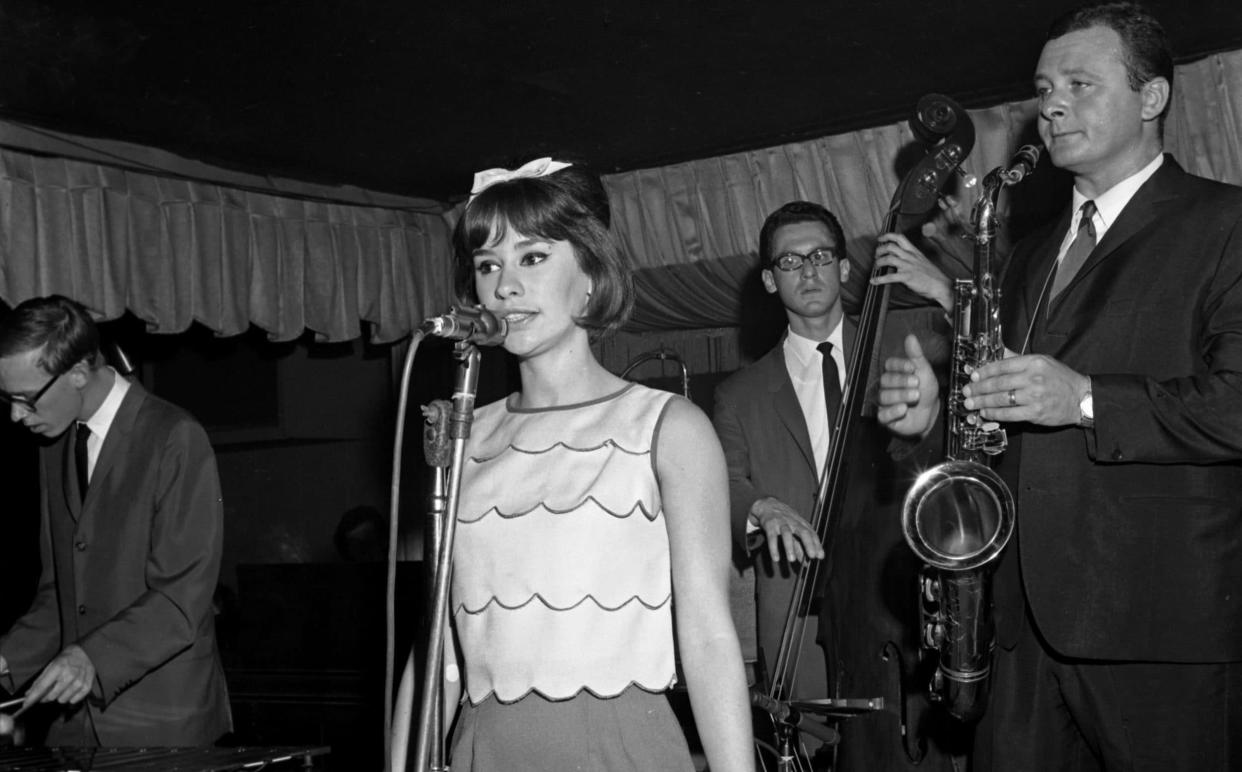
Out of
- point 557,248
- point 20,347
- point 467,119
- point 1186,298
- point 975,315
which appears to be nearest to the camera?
point 557,248

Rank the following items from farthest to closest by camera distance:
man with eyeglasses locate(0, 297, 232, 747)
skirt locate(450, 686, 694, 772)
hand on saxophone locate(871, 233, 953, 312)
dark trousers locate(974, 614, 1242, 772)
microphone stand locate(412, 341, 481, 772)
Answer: man with eyeglasses locate(0, 297, 232, 747)
hand on saxophone locate(871, 233, 953, 312)
dark trousers locate(974, 614, 1242, 772)
skirt locate(450, 686, 694, 772)
microphone stand locate(412, 341, 481, 772)

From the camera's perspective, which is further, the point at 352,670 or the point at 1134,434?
the point at 352,670

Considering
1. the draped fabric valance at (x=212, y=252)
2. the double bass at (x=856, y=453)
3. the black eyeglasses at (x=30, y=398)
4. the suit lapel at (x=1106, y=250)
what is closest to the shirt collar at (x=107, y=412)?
the black eyeglasses at (x=30, y=398)

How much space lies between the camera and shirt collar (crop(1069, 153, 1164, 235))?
2.50m

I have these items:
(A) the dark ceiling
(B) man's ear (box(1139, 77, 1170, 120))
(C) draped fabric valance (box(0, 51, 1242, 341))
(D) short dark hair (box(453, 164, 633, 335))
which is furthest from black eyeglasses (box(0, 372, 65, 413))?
(B) man's ear (box(1139, 77, 1170, 120))

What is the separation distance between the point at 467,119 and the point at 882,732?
109 inches

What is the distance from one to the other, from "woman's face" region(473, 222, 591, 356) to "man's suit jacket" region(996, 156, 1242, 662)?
973 millimetres

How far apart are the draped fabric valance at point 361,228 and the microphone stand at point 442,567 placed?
10.4 feet

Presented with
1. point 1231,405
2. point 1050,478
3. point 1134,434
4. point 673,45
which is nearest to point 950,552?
point 1050,478

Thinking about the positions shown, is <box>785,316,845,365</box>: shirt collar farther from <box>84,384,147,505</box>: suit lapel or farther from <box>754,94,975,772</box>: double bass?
<box>84,384,147,505</box>: suit lapel

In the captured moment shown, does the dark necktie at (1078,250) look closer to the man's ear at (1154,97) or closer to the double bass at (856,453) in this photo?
the man's ear at (1154,97)

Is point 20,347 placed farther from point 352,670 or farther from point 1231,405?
point 1231,405

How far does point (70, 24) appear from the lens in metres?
3.60

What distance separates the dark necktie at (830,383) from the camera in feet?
11.6
